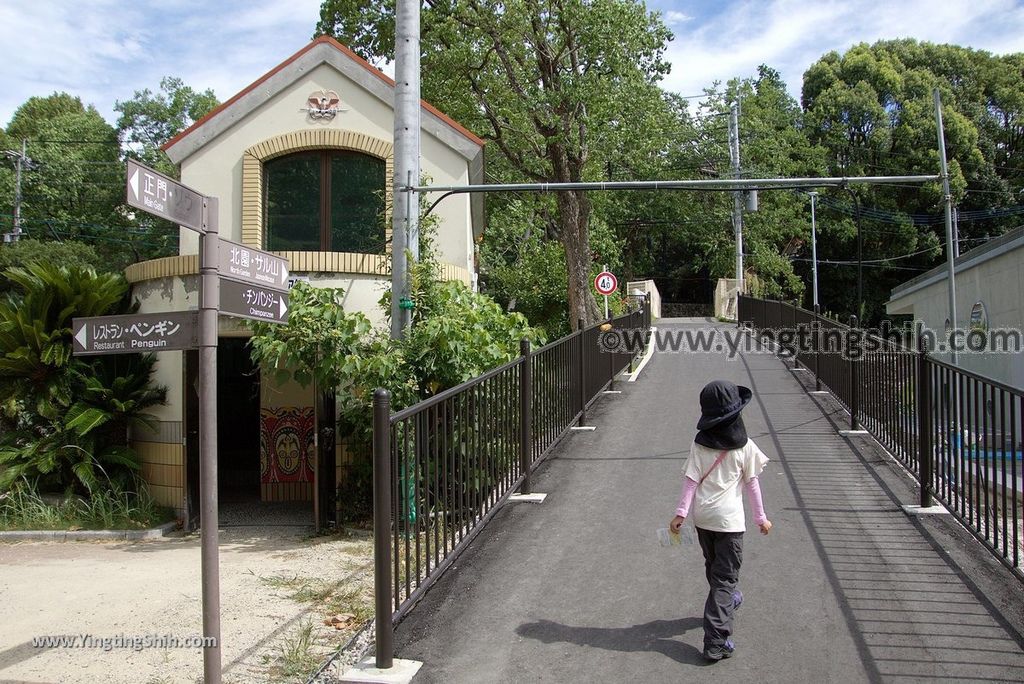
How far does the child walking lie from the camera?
15.4 ft

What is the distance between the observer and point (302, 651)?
Result: 5.43 metres

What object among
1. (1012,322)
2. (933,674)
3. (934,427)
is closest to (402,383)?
(934,427)

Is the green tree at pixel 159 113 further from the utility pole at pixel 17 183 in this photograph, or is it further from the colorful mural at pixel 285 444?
the colorful mural at pixel 285 444

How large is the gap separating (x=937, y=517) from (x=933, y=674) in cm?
281

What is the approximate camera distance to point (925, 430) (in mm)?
7074

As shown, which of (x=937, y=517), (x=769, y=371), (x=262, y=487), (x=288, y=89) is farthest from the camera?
(x=769, y=371)

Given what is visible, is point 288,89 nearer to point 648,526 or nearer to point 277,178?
point 277,178

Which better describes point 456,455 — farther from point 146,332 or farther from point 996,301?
point 996,301

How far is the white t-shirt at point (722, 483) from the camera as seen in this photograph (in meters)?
4.72

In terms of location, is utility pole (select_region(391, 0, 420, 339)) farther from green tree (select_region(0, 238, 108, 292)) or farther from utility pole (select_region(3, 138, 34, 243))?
utility pole (select_region(3, 138, 34, 243))

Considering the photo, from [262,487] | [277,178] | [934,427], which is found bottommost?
[262,487]

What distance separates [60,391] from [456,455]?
25.3ft

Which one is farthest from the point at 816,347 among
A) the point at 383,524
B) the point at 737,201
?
the point at 737,201

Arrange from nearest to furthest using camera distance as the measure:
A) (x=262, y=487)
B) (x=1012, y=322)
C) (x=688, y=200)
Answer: (x=262, y=487), (x=1012, y=322), (x=688, y=200)
